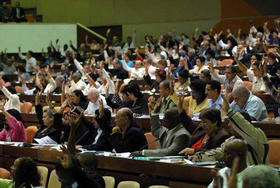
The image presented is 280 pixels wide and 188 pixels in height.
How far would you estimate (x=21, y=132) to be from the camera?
24.5ft

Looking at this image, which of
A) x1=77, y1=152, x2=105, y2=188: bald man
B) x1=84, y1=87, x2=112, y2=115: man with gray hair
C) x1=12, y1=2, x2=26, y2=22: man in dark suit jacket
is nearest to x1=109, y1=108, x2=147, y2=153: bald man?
x1=77, y1=152, x2=105, y2=188: bald man

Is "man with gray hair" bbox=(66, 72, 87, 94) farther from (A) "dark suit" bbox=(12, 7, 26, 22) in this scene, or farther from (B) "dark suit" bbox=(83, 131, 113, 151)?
(A) "dark suit" bbox=(12, 7, 26, 22)

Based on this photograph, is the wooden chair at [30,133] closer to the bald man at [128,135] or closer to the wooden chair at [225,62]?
the bald man at [128,135]

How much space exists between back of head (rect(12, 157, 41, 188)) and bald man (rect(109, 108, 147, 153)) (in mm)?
1893

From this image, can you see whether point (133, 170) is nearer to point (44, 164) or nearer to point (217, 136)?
point (217, 136)

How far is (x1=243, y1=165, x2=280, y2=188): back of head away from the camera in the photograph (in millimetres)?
2758

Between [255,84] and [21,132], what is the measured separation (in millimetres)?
3598

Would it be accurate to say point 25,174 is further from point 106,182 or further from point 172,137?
point 172,137

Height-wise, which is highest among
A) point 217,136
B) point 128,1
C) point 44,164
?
point 128,1

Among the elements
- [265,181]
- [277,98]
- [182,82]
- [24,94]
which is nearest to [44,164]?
[277,98]

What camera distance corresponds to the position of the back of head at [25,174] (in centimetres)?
442

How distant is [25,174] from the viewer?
14.6 ft

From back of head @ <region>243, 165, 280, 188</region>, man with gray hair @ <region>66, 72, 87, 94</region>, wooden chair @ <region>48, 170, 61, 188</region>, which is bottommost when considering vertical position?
wooden chair @ <region>48, 170, 61, 188</region>

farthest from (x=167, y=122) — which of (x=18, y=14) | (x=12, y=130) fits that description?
(x=18, y=14)
